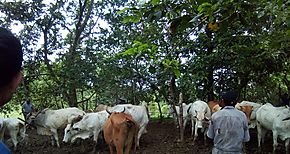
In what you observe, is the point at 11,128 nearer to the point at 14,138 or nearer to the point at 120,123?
the point at 14,138

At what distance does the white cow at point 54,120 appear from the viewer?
1269cm

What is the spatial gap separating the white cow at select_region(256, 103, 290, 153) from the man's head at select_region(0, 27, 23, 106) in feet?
30.1

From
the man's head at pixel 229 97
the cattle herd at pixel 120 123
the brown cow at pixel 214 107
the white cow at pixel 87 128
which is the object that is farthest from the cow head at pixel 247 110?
Answer: the man's head at pixel 229 97

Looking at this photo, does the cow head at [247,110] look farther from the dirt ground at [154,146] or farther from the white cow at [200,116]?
the white cow at [200,116]

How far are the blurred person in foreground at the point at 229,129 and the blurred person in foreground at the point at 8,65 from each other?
4.31 meters

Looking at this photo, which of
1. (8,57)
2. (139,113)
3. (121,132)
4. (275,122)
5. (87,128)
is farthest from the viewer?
(139,113)

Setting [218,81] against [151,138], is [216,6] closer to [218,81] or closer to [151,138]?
[151,138]

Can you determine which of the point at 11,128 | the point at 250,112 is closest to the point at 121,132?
the point at 11,128

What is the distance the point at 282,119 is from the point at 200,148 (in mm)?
2456

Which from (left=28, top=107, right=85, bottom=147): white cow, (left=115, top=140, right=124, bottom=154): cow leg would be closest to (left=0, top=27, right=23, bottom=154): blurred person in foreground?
(left=115, top=140, right=124, bottom=154): cow leg

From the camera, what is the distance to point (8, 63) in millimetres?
1179

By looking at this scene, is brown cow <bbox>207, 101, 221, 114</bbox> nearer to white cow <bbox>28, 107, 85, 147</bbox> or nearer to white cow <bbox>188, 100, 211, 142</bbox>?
white cow <bbox>188, 100, 211, 142</bbox>

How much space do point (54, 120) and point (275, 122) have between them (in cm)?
677

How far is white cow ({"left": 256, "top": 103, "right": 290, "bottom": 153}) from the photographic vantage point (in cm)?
985
